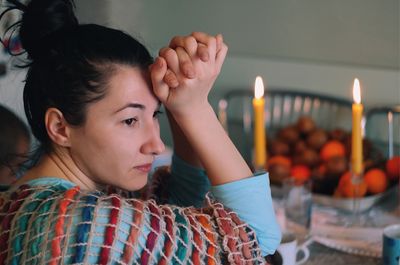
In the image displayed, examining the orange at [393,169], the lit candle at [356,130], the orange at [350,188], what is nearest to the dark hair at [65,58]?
the lit candle at [356,130]

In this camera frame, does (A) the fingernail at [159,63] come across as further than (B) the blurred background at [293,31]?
No

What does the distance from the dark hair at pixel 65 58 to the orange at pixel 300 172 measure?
693 mm

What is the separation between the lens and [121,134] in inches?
34.5

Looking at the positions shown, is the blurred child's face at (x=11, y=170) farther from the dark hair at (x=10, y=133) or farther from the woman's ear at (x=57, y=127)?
the woman's ear at (x=57, y=127)

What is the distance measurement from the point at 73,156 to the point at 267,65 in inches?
53.1

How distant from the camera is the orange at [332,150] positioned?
1.54 m

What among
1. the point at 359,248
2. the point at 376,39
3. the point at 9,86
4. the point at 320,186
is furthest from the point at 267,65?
the point at 9,86

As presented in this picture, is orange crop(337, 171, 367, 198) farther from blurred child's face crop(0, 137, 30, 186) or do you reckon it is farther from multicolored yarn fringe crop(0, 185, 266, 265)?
blurred child's face crop(0, 137, 30, 186)

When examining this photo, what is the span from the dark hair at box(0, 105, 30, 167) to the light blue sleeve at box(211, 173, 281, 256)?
0.52m

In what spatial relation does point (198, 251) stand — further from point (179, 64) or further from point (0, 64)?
point (0, 64)

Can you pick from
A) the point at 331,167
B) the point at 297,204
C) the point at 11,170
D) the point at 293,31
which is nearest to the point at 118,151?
the point at 11,170

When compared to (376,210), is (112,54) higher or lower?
higher

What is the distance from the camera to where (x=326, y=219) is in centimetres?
138

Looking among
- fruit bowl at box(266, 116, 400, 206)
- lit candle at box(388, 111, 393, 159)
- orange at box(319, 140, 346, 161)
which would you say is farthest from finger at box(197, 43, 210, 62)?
lit candle at box(388, 111, 393, 159)
